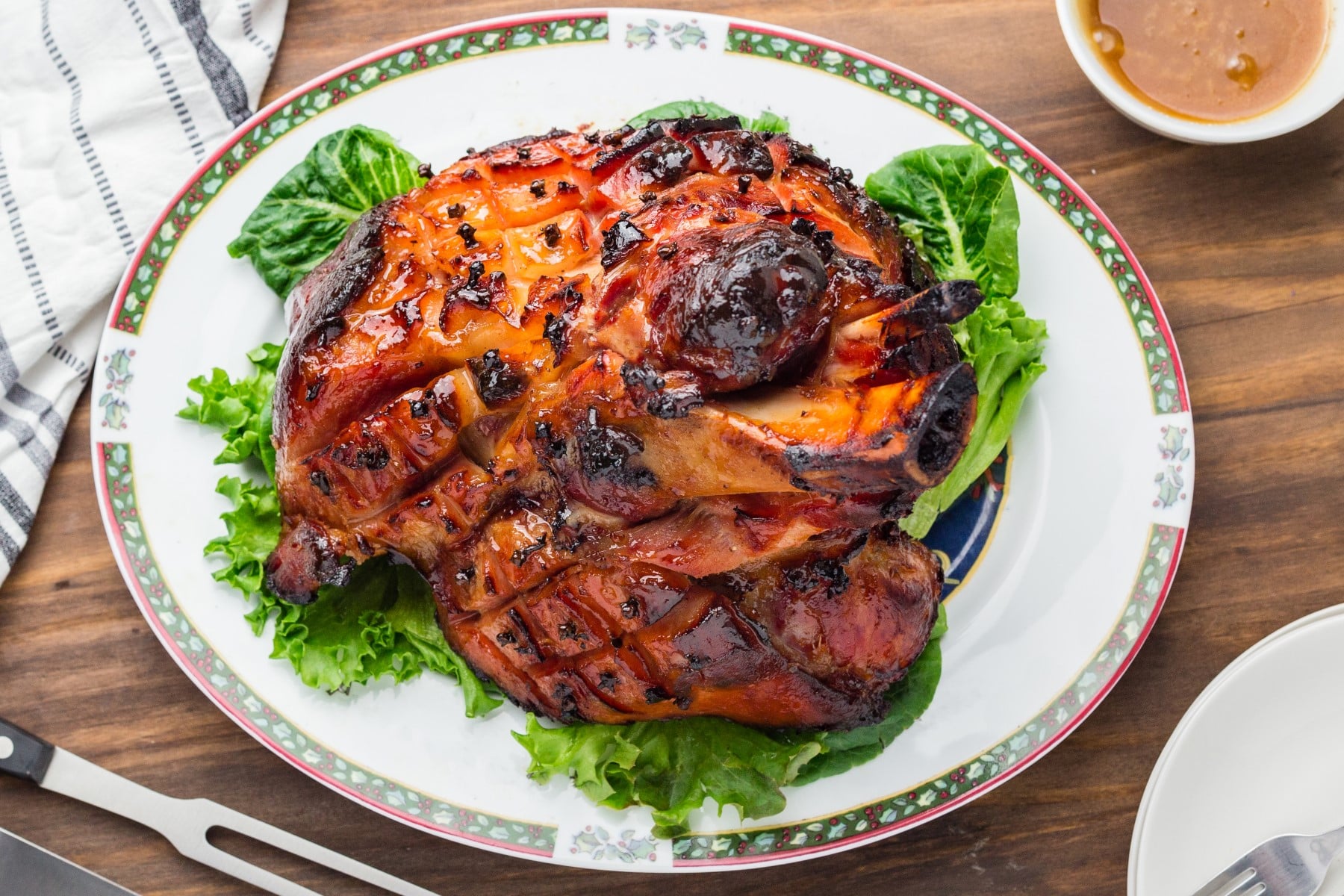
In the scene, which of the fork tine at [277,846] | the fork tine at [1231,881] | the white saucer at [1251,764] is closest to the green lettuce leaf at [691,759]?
the fork tine at [277,846]

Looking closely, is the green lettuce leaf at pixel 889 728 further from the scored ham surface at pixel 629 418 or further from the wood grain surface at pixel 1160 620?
the wood grain surface at pixel 1160 620

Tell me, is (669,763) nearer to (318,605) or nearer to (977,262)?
(318,605)

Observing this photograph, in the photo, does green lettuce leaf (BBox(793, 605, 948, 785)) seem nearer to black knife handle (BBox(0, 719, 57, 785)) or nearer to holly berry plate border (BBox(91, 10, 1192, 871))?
holly berry plate border (BBox(91, 10, 1192, 871))

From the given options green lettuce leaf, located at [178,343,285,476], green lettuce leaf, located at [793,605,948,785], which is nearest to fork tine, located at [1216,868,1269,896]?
green lettuce leaf, located at [793,605,948,785]

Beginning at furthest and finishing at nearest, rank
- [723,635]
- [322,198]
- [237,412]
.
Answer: [322,198]
[237,412]
[723,635]

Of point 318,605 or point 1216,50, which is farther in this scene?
point 1216,50

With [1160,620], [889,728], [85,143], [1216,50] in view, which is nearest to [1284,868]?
[1160,620]

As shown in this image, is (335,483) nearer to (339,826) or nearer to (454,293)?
(454,293)

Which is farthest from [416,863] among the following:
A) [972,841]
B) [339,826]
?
[972,841]
